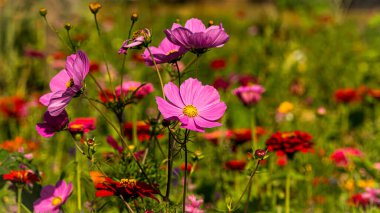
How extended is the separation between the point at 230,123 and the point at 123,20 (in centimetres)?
361

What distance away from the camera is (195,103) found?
4.08 ft

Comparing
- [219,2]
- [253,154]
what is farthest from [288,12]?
[253,154]

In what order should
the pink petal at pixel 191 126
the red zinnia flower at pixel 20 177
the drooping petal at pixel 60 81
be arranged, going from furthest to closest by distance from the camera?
the red zinnia flower at pixel 20 177 < the drooping petal at pixel 60 81 < the pink petal at pixel 191 126

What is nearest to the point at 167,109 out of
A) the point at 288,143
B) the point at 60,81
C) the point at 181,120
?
the point at 181,120

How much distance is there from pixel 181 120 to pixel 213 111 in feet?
0.41

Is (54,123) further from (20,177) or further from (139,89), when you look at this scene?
(139,89)

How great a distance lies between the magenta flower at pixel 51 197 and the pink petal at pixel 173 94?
1.62ft

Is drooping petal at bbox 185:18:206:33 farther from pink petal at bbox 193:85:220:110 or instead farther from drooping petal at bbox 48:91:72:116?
drooping petal at bbox 48:91:72:116

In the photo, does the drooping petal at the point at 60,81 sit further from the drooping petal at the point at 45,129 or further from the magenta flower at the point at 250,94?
the magenta flower at the point at 250,94

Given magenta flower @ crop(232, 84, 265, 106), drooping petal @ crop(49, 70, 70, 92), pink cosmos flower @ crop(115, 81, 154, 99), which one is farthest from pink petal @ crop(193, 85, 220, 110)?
magenta flower @ crop(232, 84, 265, 106)

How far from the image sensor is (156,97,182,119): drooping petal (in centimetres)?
111

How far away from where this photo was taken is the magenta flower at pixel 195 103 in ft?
3.87

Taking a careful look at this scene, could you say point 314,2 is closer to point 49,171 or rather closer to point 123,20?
point 123,20

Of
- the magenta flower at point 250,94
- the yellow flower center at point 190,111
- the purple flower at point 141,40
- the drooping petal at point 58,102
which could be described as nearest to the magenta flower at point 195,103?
the yellow flower center at point 190,111
